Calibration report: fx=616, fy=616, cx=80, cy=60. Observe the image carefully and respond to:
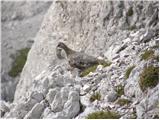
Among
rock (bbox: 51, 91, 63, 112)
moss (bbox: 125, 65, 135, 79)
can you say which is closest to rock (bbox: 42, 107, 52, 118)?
rock (bbox: 51, 91, 63, 112)

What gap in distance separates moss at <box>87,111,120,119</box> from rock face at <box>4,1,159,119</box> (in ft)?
0.85

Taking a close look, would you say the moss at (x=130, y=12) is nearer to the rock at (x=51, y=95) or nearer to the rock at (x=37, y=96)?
the rock at (x=37, y=96)

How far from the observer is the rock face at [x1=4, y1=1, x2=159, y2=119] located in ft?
69.4

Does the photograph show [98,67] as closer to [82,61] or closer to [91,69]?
[91,69]

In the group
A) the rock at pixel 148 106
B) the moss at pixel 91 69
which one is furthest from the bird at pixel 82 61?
the rock at pixel 148 106

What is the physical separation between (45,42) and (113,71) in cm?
1750

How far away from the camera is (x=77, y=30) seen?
120ft

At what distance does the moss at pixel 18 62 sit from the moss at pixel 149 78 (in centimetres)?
4102

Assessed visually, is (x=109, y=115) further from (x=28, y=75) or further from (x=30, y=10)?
(x=30, y=10)

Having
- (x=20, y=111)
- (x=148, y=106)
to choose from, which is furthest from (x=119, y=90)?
(x=20, y=111)

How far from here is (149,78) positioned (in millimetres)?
20453

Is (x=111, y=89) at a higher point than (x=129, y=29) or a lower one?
Result: lower

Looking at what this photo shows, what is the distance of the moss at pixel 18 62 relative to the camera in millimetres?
61731

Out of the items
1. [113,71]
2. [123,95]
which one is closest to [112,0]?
[113,71]
